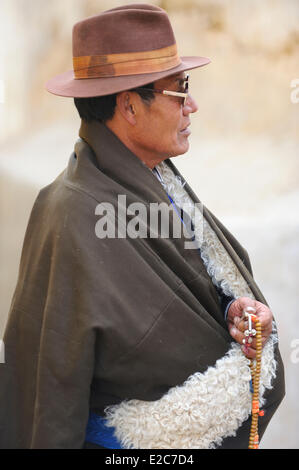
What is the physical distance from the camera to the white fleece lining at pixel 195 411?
1.75 metres

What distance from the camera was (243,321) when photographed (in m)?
1.88

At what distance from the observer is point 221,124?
374 cm

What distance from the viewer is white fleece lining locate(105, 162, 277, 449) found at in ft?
5.74

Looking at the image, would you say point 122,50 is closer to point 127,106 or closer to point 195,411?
point 127,106

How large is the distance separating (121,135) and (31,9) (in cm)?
→ 184

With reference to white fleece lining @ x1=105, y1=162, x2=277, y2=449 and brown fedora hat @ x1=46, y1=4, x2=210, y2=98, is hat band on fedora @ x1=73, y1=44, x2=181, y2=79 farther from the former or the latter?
white fleece lining @ x1=105, y1=162, x2=277, y2=449

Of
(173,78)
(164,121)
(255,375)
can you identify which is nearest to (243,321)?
(255,375)

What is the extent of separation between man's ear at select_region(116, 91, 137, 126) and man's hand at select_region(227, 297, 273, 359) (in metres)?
0.63

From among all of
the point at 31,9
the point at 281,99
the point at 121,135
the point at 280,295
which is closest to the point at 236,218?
the point at 280,295

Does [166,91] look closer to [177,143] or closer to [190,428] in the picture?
[177,143]

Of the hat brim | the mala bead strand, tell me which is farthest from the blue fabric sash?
the hat brim

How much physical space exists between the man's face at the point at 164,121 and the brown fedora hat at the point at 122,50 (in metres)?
0.06

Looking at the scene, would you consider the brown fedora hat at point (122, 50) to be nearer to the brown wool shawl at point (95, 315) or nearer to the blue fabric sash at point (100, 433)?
the brown wool shawl at point (95, 315)

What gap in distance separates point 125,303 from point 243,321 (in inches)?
15.3
